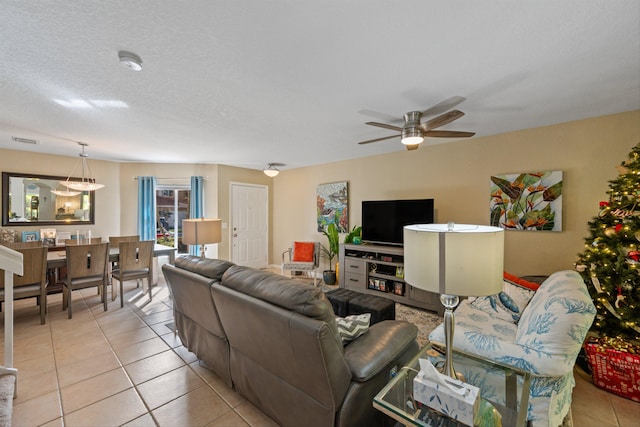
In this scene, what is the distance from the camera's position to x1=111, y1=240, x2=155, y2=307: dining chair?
12.3ft

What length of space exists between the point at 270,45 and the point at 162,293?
4340 millimetres

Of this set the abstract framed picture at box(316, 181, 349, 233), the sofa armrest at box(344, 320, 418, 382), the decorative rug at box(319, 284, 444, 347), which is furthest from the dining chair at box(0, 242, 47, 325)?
the abstract framed picture at box(316, 181, 349, 233)

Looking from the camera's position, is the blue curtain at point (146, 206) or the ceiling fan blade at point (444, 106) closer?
the ceiling fan blade at point (444, 106)

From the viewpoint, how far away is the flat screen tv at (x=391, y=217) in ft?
13.1

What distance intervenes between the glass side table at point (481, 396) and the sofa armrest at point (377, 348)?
11cm

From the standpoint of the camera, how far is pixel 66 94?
7.89 feet

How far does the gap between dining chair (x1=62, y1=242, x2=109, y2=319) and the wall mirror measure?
1.82 m

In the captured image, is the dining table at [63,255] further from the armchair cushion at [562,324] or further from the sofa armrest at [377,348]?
the armchair cushion at [562,324]

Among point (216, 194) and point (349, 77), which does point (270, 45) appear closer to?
point (349, 77)

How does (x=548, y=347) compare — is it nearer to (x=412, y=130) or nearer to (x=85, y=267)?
(x=412, y=130)

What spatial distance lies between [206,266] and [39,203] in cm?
484

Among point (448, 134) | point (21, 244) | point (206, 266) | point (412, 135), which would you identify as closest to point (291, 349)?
point (206, 266)

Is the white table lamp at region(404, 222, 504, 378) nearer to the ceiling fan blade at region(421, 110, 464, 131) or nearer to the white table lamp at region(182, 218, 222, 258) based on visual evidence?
the ceiling fan blade at region(421, 110, 464, 131)

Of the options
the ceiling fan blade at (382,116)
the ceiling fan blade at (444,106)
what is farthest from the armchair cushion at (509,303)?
the ceiling fan blade at (382,116)
